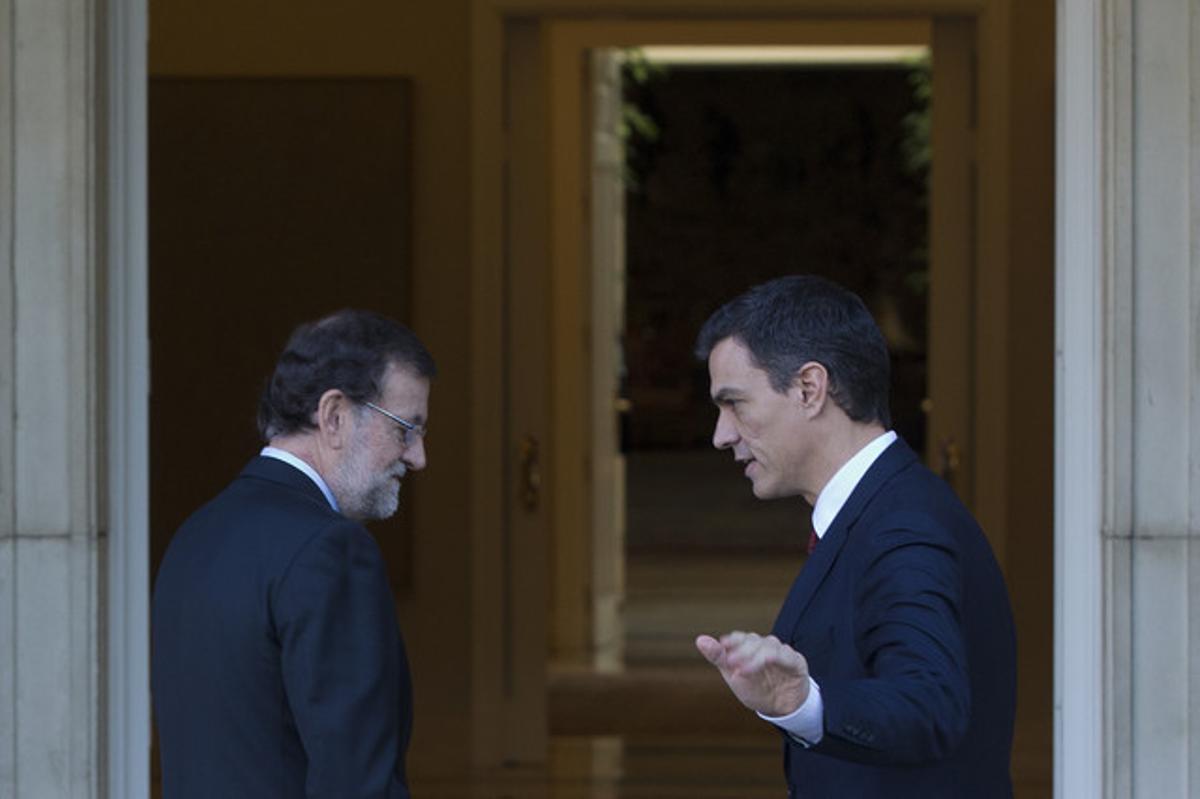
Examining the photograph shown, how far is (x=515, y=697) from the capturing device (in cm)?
766

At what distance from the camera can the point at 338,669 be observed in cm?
252

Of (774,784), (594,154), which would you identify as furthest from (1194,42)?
(594,154)

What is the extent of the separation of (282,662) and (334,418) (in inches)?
15.8

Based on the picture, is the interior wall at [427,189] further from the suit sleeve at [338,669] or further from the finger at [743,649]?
the finger at [743,649]

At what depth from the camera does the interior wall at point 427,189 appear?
302 inches

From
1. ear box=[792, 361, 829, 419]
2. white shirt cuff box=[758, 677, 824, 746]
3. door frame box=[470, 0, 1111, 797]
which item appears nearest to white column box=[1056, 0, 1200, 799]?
ear box=[792, 361, 829, 419]

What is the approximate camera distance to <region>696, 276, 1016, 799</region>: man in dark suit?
90.4 inches

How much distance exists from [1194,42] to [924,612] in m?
1.80

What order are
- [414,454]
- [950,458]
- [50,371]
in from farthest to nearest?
[950,458] < [50,371] < [414,454]

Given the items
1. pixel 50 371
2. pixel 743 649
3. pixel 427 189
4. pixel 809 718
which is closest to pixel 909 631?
pixel 809 718

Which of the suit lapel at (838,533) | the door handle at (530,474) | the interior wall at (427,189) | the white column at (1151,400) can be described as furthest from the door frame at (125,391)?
the interior wall at (427,189)

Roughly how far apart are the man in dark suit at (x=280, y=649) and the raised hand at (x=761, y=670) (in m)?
0.63

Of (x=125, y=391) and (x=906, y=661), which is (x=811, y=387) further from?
(x=125, y=391)

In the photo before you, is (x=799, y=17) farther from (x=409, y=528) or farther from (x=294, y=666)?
(x=294, y=666)
